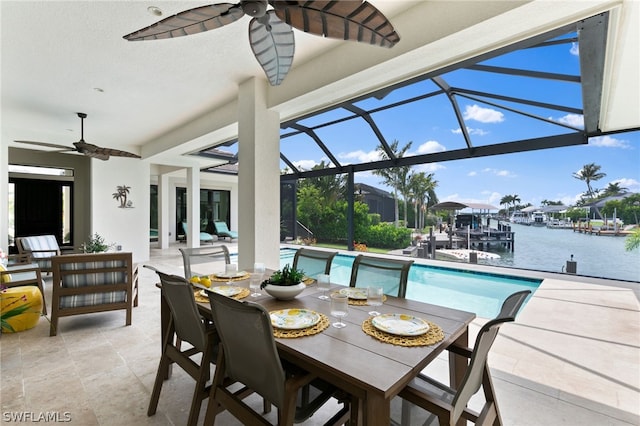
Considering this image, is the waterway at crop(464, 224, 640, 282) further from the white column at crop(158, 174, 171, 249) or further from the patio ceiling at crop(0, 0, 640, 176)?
the white column at crop(158, 174, 171, 249)

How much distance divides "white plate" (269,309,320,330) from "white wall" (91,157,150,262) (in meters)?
7.27

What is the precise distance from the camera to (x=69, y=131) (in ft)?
20.6

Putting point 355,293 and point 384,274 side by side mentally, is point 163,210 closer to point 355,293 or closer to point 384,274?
point 384,274

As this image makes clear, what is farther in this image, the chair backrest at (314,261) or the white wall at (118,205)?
the white wall at (118,205)

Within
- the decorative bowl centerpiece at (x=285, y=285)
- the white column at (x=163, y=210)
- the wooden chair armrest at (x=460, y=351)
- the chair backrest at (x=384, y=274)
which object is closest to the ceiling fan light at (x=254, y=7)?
the decorative bowl centerpiece at (x=285, y=285)

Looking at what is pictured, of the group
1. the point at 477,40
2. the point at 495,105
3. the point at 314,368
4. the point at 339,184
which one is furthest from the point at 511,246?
the point at 314,368

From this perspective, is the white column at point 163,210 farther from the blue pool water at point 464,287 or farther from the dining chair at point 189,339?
the dining chair at point 189,339

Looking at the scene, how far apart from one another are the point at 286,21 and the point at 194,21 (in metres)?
0.52

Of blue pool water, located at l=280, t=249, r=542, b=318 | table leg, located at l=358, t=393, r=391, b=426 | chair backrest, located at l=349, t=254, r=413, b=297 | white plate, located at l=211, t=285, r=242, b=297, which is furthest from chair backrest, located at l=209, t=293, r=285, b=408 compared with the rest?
blue pool water, located at l=280, t=249, r=542, b=318

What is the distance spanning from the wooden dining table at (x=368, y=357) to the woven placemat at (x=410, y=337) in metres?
0.02

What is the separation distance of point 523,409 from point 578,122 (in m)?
4.88

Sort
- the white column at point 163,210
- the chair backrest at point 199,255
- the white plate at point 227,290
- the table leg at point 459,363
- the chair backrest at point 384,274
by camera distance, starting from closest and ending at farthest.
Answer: the table leg at point 459,363 → the white plate at point 227,290 → the chair backrest at point 384,274 → the chair backrest at point 199,255 → the white column at point 163,210

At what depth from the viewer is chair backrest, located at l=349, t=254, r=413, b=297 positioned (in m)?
2.29

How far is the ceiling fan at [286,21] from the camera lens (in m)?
1.37
